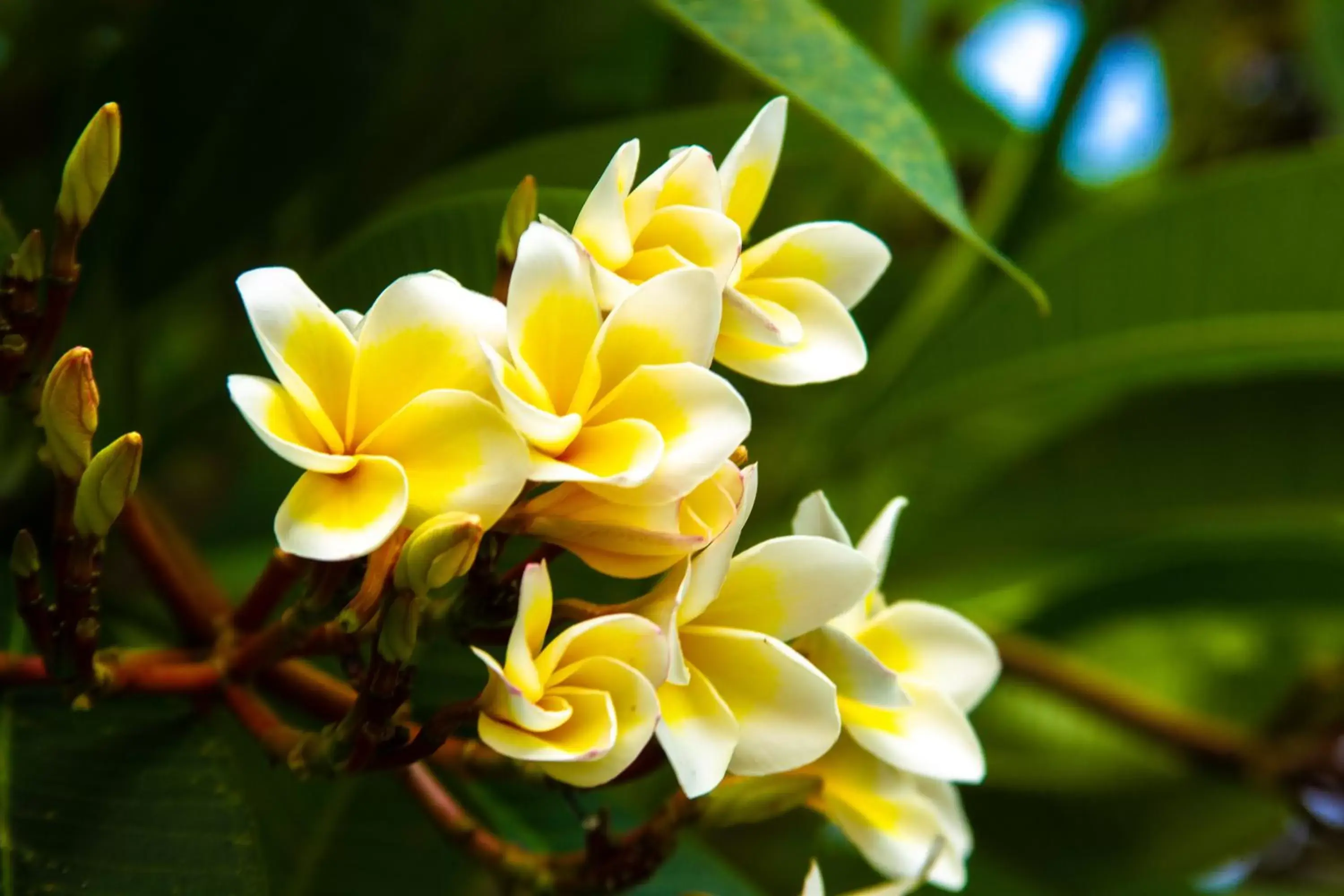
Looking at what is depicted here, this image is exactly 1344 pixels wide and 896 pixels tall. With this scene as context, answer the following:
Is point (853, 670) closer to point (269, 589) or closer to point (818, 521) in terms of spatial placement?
point (818, 521)

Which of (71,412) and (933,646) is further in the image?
(933,646)

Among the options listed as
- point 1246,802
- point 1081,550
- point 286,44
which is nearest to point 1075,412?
point 1081,550

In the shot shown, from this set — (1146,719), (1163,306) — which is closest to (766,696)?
(1163,306)

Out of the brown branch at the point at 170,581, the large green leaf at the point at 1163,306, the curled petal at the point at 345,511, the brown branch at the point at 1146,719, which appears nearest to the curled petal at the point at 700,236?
the curled petal at the point at 345,511

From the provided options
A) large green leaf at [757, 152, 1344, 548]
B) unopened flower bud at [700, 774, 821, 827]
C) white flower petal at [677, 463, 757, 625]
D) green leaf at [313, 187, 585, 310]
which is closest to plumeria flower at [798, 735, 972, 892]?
unopened flower bud at [700, 774, 821, 827]

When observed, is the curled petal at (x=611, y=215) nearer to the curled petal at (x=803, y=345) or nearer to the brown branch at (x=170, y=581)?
the curled petal at (x=803, y=345)

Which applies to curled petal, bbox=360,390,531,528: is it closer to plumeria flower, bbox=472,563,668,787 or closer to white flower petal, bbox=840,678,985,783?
plumeria flower, bbox=472,563,668,787

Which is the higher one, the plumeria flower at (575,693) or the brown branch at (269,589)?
the plumeria flower at (575,693)
